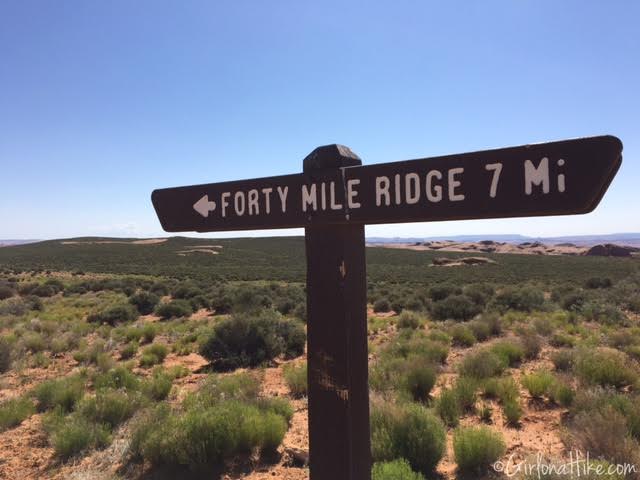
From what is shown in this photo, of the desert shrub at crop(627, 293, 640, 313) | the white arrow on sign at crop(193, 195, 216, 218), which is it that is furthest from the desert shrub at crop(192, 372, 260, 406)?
the desert shrub at crop(627, 293, 640, 313)

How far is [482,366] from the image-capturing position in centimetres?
698

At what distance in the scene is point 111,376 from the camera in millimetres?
7469

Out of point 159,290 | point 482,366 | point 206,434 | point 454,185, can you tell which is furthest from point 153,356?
point 159,290

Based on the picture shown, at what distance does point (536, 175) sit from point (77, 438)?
553 centimetres

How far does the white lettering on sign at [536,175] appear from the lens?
1620mm

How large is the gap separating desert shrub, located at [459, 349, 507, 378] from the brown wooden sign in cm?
582

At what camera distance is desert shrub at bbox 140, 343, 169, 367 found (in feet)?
30.8

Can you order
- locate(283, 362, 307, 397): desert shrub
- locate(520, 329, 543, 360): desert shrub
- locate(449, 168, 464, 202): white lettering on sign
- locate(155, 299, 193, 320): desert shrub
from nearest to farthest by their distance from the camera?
locate(449, 168, 464, 202): white lettering on sign, locate(283, 362, 307, 397): desert shrub, locate(520, 329, 543, 360): desert shrub, locate(155, 299, 193, 320): desert shrub

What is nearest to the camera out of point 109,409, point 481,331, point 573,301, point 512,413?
point 512,413

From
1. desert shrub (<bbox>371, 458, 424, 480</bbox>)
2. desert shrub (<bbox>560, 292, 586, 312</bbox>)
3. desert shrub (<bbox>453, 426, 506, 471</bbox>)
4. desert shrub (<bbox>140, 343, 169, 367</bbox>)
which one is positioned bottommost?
desert shrub (<bbox>560, 292, 586, 312</bbox>)

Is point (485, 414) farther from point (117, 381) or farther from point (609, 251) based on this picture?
point (609, 251)

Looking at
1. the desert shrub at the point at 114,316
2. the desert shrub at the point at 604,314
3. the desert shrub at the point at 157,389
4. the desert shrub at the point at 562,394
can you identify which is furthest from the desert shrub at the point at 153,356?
the desert shrub at the point at 604,314

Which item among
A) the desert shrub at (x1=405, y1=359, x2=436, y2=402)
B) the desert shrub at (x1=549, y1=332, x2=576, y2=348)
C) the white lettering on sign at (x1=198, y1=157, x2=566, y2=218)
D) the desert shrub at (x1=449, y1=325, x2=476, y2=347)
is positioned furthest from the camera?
the desert shrub at (x1=449, y1=325, x2=476, y2=347)

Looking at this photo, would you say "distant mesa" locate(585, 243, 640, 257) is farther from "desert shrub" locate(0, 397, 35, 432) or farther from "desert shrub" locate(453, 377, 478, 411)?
"desert shrub" locate(0, 397, 35, 432)
